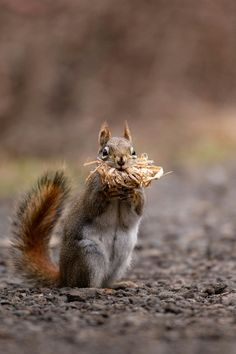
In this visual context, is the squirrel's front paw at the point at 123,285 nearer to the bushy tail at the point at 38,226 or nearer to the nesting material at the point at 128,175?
the bushy tail at the point at 38,226

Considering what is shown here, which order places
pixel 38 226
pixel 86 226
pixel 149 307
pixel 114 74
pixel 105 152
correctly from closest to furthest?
1. pixel 149 307
2. pixel 86 226
3. pixel 105 152
4. pixel 38 226
5. pixel 114 74

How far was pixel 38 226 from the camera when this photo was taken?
5.59 metres

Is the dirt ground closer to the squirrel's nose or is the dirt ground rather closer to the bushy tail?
the bushy tail

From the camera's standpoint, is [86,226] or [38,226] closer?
[86,226]

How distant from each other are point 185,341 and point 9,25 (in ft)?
52.9

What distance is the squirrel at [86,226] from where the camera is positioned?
516cm

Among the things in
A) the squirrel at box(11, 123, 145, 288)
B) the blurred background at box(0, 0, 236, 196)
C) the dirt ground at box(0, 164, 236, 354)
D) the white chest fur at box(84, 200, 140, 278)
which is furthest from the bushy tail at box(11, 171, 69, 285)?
the blurred background at box(0, 0, 236, 196)

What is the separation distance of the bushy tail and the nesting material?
0.30m

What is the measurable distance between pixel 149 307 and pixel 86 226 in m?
0.99

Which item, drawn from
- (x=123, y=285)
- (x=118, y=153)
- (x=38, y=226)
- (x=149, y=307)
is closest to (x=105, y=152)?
(x=118, y=153)

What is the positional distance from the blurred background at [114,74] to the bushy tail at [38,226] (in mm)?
9338

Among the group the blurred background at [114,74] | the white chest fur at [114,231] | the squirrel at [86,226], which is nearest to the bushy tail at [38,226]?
the squirrel at [86,226]

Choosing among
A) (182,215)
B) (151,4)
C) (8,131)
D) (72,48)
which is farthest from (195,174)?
(151,4)

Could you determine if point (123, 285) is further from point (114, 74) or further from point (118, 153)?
point (114, 74)
